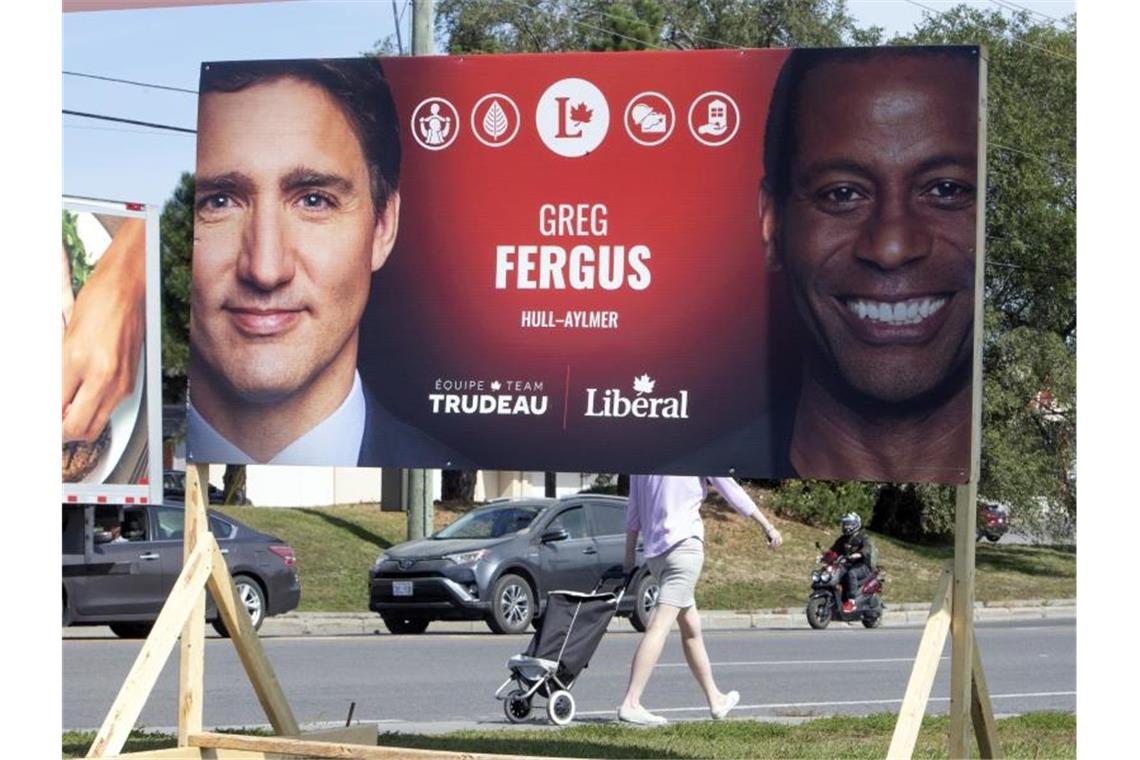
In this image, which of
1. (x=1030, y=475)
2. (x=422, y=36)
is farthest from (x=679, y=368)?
(x=1030, y=475)

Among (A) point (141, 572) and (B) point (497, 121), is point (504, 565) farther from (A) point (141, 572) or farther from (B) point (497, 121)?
(B) point (497, 121)

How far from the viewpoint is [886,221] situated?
7.77m

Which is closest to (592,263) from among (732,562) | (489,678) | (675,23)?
(489,678)

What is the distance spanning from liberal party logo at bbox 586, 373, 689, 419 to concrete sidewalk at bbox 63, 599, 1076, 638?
1397 centimetres

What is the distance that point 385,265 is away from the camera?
28.0ft

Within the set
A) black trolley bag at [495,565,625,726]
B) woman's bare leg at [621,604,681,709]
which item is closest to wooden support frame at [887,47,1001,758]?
woman's bare leg at [621,604,681,709]

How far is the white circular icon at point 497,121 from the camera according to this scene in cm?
833

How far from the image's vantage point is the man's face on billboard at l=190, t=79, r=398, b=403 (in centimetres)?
859

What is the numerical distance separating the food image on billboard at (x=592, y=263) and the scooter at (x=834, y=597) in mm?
16852

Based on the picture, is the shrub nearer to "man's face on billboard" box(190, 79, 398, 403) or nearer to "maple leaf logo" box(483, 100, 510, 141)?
"man's face on billboard" box(190, 79, 398, 403)

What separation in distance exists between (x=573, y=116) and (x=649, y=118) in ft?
1.16

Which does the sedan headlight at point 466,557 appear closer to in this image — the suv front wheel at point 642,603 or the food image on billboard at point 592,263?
the suv front wheel at point 642,603
